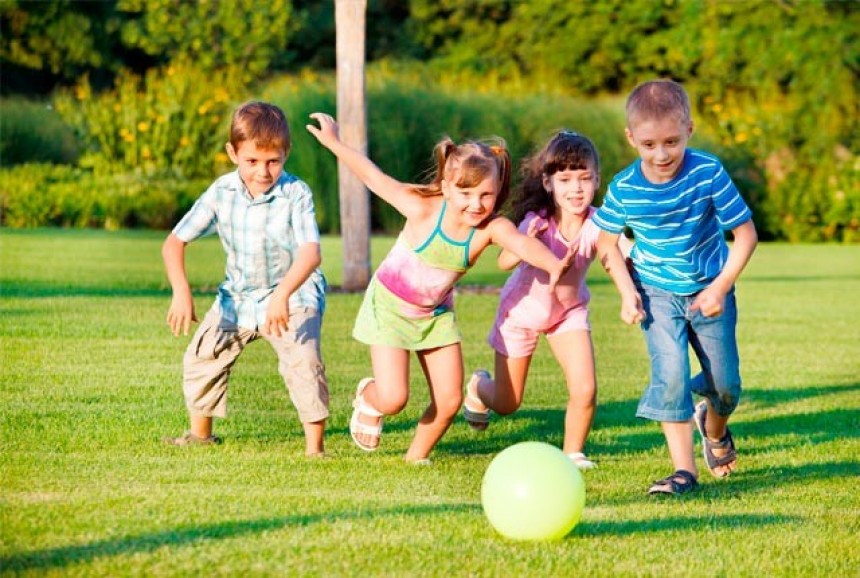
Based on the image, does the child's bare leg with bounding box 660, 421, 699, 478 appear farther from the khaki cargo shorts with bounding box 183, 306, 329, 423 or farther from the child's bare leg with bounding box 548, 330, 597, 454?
the khaki cargo shorts with bounding box 183, 306, 329, 423

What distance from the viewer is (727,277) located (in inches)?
245

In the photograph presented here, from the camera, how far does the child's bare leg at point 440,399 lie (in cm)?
682

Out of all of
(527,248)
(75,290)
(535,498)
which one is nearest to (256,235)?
(527,248)

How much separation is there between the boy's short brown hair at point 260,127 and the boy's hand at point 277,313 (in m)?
0.76

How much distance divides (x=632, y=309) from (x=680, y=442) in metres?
0.68

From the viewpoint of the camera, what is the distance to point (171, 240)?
22.8ft

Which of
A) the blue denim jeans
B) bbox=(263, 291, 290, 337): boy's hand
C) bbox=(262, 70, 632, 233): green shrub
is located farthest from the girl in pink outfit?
bbox=(262, 70, 632, 233): green shrub

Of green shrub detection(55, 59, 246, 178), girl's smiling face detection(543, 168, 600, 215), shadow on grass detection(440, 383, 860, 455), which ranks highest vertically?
girl's smiling face detection(543, 168, 600, 215)

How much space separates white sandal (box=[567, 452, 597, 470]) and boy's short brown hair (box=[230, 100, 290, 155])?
6.83 ft

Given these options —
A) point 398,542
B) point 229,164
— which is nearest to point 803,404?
point 398,542

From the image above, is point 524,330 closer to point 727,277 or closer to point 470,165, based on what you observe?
point 470,165

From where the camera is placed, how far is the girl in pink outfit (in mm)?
7062

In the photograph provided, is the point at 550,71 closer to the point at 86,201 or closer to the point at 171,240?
the point at 86,201

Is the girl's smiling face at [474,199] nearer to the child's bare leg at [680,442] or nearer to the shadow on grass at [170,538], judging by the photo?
the child's bare leg at [680,442]
